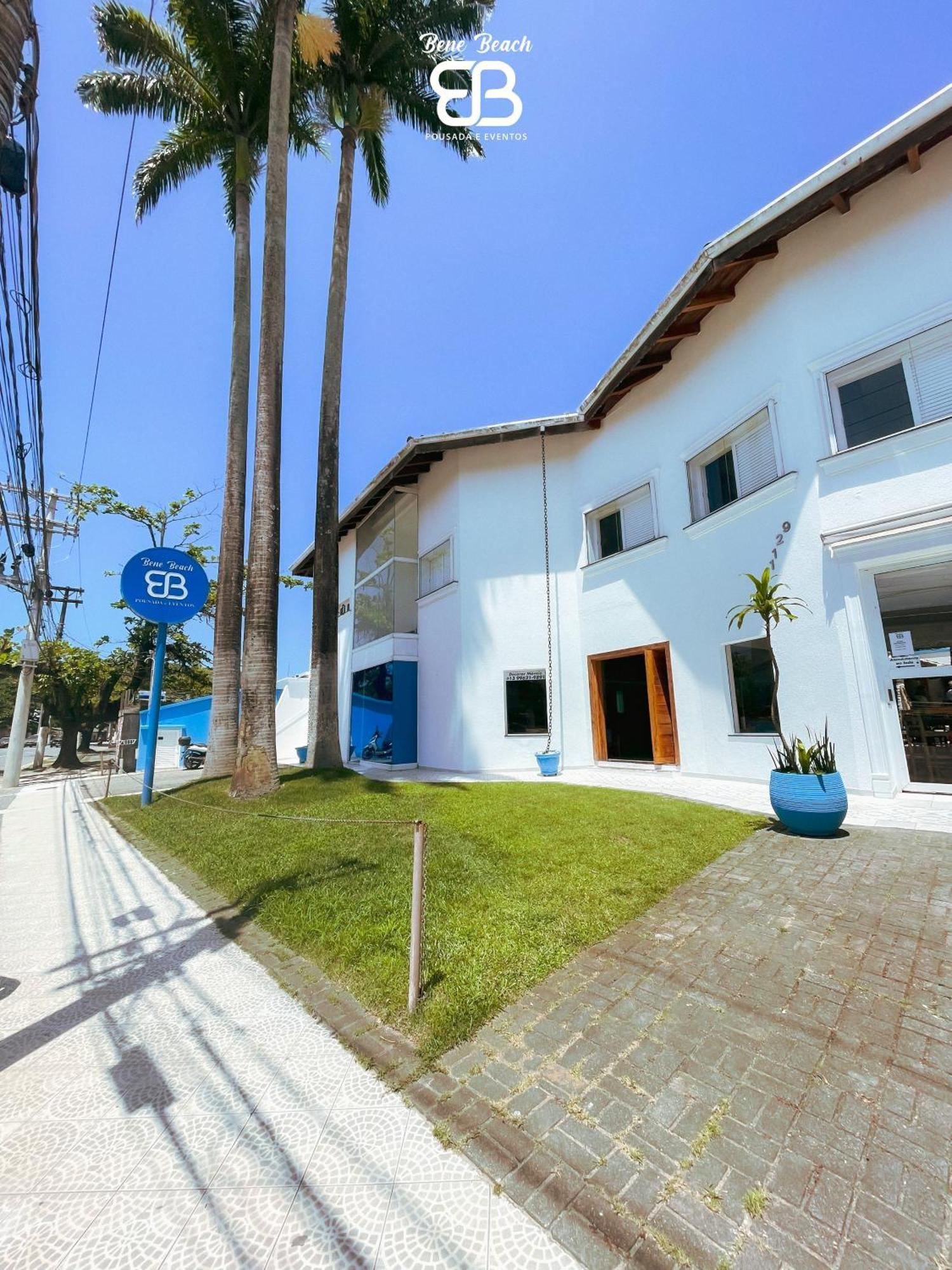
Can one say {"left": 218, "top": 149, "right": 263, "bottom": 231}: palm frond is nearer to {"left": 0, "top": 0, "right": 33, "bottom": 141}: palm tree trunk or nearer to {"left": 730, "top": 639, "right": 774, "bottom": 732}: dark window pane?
{"left": 0, "top": 0, "right": 33, "bottom": 141}: palm tree trunk

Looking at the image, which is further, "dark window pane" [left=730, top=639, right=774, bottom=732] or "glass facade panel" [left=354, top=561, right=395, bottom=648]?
"glass facade panel" [left=354, top=561, right=395, bottom=648]

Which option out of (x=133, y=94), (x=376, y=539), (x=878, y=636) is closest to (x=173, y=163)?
(x=133, y=94)

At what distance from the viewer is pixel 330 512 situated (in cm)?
1073

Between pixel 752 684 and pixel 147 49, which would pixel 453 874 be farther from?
pixel 147 49

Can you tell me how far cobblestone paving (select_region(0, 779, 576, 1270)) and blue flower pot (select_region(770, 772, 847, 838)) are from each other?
16.1 feet

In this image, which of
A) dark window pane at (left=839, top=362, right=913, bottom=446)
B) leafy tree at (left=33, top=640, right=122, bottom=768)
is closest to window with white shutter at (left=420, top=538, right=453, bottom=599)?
dark window pane at (left=839, top=362, right=913, bottom=446)

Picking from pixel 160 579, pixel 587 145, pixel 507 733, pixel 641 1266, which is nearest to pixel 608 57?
pixel 587 145

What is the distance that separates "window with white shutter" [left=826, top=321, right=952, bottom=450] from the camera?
6668 millimetres

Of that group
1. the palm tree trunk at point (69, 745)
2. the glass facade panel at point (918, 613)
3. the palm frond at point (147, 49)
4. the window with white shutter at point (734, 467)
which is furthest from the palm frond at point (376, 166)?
the palm tree trunk at point (69, 745)

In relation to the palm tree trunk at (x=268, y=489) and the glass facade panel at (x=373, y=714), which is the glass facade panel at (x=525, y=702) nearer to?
the glass facade panel at (x=373, y=714)

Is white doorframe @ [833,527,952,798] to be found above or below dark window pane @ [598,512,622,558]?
below

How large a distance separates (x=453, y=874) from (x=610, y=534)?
9.15 meters

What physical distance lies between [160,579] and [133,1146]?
8359mm

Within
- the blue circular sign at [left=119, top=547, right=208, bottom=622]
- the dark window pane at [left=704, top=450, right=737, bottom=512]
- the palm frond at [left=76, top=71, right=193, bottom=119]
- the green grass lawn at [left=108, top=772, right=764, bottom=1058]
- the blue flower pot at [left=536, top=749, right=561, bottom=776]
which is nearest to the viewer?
the green grass lawn at [left=108, top=772, right=764, bottom=1058]
